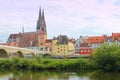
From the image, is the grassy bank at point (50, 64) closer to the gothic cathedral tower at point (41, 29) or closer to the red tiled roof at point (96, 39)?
the red tiled roof at point (96, 39)

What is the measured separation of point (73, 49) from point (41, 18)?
22.9 m

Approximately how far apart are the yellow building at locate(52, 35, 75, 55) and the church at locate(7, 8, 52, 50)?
203 inches

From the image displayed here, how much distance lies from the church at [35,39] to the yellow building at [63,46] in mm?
5163

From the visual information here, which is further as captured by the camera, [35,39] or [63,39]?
[35,39]

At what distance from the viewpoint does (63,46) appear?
10375cm

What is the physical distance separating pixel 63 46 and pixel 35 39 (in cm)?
1454

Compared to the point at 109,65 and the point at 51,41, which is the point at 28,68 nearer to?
the point at 109,65

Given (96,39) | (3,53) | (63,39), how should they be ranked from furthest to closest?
1. (63,39)
2. (96,39)
3. (3,53)

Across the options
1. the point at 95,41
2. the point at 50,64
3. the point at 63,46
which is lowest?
the point at 50,64

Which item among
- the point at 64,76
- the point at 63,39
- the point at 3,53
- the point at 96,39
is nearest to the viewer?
the point at 64,76

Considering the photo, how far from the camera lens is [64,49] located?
104 metres

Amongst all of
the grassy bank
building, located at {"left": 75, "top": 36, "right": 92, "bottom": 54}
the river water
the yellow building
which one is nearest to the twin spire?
the yellow building

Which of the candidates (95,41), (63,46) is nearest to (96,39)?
(95,41)

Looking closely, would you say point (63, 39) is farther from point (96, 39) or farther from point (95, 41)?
point (96, 39)
